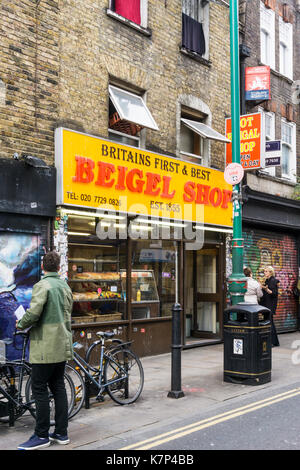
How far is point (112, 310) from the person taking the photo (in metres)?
10.5

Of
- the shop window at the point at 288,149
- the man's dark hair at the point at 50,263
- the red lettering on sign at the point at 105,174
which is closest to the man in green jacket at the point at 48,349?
the man's dark hair at the point at 50,263

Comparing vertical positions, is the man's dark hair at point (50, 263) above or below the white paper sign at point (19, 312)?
above

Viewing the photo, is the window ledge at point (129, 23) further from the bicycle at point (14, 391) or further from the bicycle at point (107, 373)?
the bicycle at point (14, 391)

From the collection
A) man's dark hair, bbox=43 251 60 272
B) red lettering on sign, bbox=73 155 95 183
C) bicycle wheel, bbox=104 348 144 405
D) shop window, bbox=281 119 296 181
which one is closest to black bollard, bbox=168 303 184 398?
bicycle wheel, bbox=104 348 144 405

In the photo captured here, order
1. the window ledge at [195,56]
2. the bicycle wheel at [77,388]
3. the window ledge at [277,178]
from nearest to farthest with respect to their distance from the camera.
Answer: the bicycle wheel at [77,388] → the window ledge at [195,56] → the window ledge at [277,178]

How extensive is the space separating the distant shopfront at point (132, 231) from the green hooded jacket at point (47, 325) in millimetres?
3912

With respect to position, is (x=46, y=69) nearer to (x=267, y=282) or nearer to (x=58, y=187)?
(x=58, y=187)

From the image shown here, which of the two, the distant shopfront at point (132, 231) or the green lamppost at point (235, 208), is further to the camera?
the distant shopfront at point (132, 231)

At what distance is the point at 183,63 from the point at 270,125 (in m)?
4.67

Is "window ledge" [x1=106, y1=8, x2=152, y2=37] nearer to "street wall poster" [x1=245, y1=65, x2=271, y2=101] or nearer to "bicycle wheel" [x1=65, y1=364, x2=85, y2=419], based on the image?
"street wall poster" [x1=245, y1=65, x2=271, y2=101]

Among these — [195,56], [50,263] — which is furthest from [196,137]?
[50,263]

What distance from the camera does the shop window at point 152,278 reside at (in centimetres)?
1104

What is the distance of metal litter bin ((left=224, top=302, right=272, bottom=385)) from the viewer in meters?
8.23
